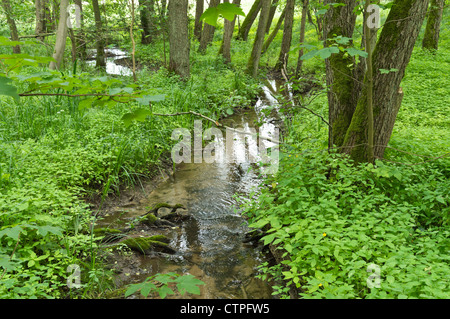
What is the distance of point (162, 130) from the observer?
6.44 m

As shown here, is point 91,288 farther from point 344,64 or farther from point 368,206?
point 344,64

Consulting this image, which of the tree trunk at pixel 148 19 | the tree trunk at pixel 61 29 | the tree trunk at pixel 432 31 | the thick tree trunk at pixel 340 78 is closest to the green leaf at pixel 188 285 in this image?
the thick tree trunk at pixel 340 78

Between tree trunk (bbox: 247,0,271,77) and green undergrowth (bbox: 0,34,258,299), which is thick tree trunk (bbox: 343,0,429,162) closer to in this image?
green undergrowth (bbox: 0,34,258,299)

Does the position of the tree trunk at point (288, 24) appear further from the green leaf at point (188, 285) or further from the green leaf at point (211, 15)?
the green leaf at point (211, 15)

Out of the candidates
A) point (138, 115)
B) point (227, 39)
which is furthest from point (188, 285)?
point (227, 39)

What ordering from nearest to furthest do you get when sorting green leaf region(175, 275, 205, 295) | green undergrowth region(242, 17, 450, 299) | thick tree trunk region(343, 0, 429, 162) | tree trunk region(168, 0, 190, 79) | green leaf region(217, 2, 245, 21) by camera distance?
green leaf region(217, 2, 245, 21) < green leaf region(175, 275, 205, 295) < green undergrowth region(242, 17, 450, 299) < thick tree trunk region(343, 0, 429, 162) < tree trunk region(168, 0, 190, 79)

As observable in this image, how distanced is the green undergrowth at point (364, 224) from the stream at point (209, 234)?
→ 13.2 inches

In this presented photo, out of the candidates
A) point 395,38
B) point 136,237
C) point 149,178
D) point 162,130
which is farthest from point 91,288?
point 395,38

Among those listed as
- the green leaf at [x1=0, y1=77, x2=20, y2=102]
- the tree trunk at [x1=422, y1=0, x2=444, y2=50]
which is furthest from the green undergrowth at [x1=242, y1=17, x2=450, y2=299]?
the tree trunk at [x1=422, y1=0, x2=444, y2=50]

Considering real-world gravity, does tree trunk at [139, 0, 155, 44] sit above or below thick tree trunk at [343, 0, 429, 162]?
above

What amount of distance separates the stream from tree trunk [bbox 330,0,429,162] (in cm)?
112

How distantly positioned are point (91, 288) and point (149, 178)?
9.28 ft

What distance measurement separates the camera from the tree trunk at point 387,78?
363cm

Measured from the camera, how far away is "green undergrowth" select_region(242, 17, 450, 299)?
8.00 ft
